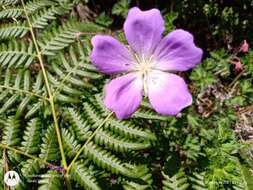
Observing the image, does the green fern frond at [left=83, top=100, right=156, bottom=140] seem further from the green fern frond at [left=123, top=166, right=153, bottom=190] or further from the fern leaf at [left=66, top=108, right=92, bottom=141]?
the green fern frond at [left=123, top=166, right=153, bottom=190]

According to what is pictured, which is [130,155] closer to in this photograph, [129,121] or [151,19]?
[129,121]

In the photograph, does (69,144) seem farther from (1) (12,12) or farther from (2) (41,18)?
(1) (12,12)

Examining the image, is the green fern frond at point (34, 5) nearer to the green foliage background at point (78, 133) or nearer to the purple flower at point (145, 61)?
the green foliage background at point (78, 133)

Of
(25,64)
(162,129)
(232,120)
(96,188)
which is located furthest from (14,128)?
(232,120)

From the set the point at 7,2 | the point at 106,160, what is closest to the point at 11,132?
the point at 106,160

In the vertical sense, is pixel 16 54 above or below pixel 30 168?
above
